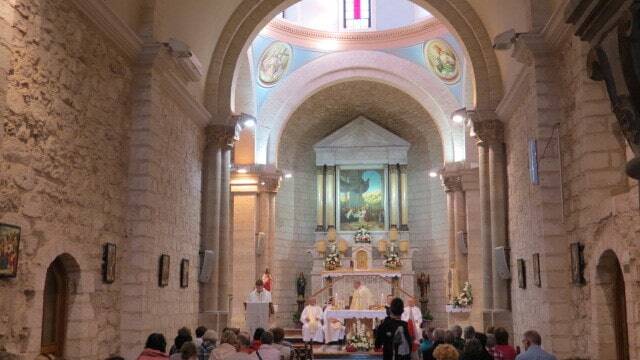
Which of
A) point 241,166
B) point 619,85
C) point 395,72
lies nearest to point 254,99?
point 241,166

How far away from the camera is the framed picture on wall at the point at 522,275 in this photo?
37.2 ft

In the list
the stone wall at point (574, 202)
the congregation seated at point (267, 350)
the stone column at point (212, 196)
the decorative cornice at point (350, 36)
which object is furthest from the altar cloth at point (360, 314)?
the congregation seated at point (267, 350)

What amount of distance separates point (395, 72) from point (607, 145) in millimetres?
14577

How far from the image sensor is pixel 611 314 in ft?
26.1

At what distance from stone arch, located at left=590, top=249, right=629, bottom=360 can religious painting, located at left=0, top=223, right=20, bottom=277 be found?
6.44 m

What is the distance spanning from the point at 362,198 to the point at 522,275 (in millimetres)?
14860

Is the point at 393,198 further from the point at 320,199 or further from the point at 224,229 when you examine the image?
the point at 224,229

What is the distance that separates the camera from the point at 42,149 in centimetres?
763

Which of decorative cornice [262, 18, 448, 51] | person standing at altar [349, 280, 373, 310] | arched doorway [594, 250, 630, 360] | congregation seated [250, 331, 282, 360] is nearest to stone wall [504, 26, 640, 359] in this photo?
arched doorway [594, 250, 630, 360]

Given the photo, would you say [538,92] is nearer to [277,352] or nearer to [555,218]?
[555,218]

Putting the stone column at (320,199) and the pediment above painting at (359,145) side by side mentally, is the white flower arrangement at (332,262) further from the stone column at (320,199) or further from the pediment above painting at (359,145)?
the pediment above painting at (359,145)

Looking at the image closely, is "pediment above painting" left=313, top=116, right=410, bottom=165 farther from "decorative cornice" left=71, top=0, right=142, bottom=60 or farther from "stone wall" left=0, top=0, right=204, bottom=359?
"decorative cornice" left=71, top=0, right=142, bottom=60

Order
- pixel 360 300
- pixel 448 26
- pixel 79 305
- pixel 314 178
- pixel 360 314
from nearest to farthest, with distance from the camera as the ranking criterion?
pixel 79 305
pixel 448 26
pixel 360 314
pixel 360 300
pixel 314 178

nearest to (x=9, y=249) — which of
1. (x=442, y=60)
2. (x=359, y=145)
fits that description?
(x=442, y=60)
